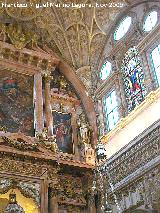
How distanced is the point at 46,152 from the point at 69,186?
1442 mm

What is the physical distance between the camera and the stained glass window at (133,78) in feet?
43.8

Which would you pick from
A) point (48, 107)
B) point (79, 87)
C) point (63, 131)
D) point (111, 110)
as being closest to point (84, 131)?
point (63, 131)

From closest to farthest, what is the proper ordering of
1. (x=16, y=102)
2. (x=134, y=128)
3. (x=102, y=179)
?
(x=134, y=128)
(x=102, y=179)
(x=16, y=102)

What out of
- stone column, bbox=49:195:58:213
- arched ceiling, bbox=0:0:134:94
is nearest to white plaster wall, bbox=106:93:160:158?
stone column, bbox=49:195:58:213

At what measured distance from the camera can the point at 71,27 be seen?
1622cm

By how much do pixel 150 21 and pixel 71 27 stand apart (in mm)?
3790

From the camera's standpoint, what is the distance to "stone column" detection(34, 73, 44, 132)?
46.9 feet

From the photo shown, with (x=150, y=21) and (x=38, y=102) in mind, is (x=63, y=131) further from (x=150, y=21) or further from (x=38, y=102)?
(x=150, y=21)

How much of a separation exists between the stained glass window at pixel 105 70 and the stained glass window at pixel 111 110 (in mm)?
904

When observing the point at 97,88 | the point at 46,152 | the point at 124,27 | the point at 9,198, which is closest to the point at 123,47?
the point at 124,27

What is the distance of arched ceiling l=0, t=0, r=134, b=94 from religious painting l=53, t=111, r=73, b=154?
1.64m

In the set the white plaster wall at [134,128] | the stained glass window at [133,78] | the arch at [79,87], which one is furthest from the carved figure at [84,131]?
the stained glass window at [133,78]

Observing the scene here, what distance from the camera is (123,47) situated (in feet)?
48.3

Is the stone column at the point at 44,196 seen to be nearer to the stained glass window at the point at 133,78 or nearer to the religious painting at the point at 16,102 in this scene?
the religious painting at the point at 16,102
